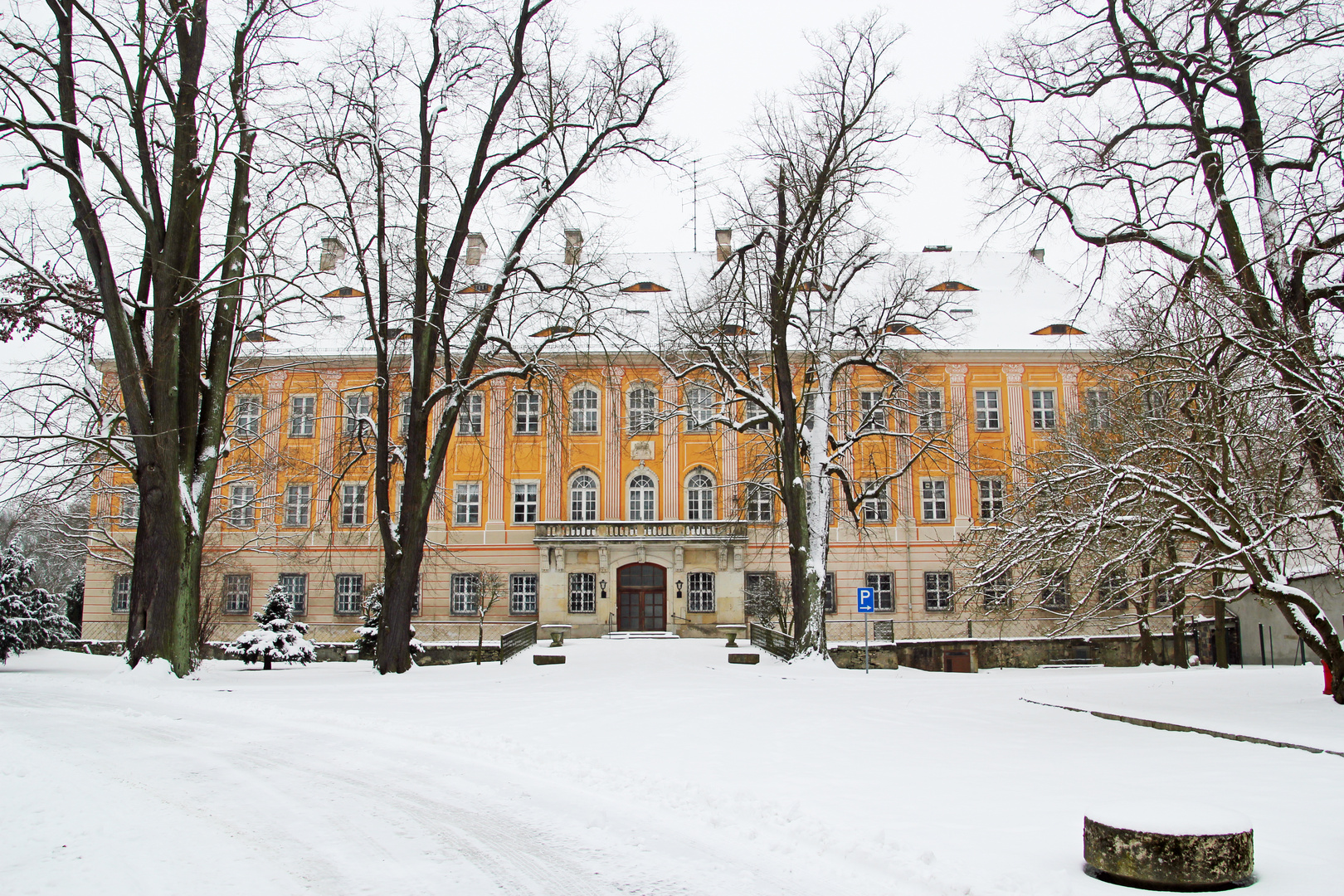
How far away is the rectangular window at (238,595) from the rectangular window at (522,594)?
10617 mm

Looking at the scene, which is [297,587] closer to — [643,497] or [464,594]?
[464,594]

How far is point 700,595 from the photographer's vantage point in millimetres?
39344

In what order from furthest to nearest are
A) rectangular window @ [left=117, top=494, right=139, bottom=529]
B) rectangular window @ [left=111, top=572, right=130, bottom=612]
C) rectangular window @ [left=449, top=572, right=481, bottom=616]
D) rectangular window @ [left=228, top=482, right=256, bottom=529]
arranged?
rectangular window @ [left=111, top=572, right=130, bottom=612]
rectangular window @ [left=449, top=572, right=481, bottom=616]
rectangular window @ [left=228, top=482, right=256, bottom=529]
rectangular window @ [left=117, top=494, right=139, bottom=529]

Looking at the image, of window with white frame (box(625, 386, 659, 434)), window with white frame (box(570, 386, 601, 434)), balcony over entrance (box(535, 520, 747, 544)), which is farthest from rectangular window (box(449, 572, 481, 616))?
window with white frame (box(625, 386, 659, 434))

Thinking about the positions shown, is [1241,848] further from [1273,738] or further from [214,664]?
[214,664]

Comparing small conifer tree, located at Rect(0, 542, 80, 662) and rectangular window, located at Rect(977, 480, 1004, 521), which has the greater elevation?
rectangular window, located at Rect(977, 480, 1004, 521)

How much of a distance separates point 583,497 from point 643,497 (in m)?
2.42

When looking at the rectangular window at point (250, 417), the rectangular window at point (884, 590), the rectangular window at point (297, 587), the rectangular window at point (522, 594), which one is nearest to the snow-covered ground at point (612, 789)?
the rectangular window at point (250, 417)

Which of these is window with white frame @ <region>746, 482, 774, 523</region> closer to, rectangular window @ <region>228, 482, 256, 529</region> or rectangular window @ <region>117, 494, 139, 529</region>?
rectangular window @ <region>228, 482, 256, 529</region>

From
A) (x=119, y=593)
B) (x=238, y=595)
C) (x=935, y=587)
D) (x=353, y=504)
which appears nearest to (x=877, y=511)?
(x=935, y=587)

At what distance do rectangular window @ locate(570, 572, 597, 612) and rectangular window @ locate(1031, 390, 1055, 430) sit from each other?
18.9 m

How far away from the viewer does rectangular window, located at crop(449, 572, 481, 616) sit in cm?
3981

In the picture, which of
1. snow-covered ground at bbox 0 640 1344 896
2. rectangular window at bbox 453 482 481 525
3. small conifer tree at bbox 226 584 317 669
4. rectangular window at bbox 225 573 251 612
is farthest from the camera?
rectangular window at bbox 453 482 481 525

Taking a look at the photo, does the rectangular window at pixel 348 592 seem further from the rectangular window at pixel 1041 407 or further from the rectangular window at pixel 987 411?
the rectangular window at pixel 1041 407
